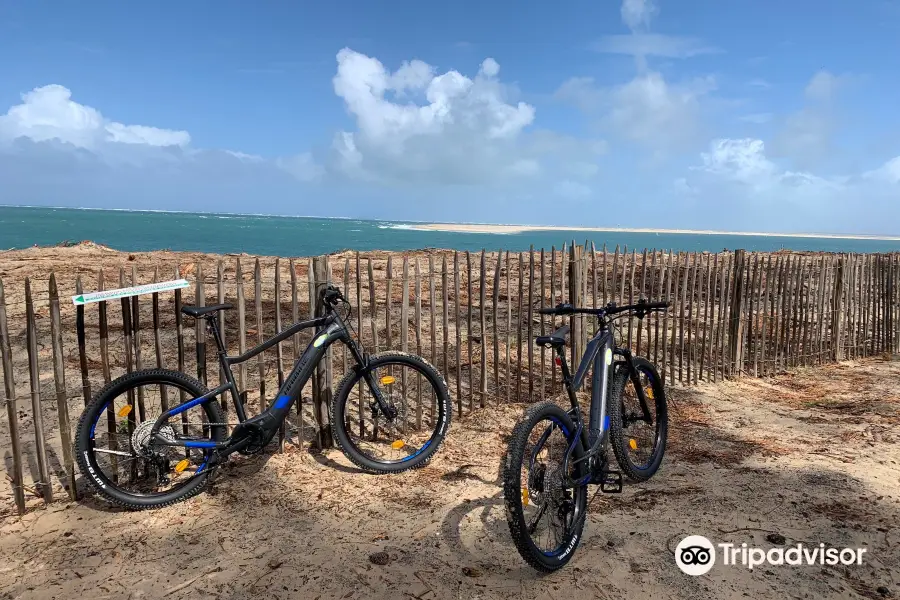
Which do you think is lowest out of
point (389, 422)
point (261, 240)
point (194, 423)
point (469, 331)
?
point (389, 422)

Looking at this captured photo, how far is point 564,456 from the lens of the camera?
2957 millimetres

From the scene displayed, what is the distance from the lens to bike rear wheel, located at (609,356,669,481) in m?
3.75

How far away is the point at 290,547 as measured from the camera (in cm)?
312

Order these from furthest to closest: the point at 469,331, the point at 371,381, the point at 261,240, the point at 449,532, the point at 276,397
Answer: the point at 261,240, the point at 469,331, the point at 371,381, the point at 276,397, the point at 449,532

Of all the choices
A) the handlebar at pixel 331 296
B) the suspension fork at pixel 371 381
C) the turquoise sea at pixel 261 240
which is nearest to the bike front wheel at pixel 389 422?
the suspension fork at pixel 371 381

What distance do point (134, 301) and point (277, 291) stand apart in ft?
3.24

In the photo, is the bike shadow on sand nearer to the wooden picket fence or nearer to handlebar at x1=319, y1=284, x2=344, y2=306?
the wooden picket fence

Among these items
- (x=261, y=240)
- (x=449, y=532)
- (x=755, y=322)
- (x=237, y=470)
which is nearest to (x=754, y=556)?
(x=449, y=532)

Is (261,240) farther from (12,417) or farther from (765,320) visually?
(12,417)

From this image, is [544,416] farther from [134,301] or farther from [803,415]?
[803,415]

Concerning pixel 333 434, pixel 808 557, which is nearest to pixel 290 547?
pixel 333 434

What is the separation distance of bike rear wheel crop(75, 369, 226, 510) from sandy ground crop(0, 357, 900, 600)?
0.49 feet

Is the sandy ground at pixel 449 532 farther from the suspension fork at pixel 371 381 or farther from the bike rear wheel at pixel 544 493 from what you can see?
the suspension fork at pixel 371 381

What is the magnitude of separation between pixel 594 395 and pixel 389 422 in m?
1.75
